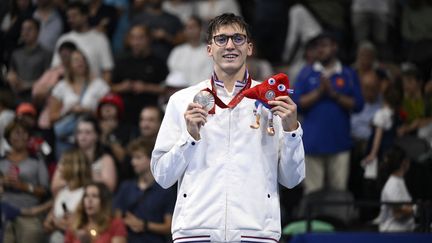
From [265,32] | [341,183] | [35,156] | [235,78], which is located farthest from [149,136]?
[235,78]

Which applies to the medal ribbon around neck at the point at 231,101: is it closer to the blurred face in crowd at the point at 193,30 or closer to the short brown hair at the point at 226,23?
the short brown hair at the point at 226,23

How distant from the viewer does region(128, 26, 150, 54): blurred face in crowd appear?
13.5m

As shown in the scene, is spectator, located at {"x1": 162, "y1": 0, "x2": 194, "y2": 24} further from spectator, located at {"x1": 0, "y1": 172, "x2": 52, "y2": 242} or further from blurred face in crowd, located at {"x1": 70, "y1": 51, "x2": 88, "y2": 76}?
spectator, located at {"x1": 0, "y1": 172, "x2": 52, "y2": 242}

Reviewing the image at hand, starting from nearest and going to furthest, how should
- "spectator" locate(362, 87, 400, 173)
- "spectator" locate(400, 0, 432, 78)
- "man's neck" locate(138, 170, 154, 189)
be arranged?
"man's neck" locate(138, 170, 154, 189), "spectator" locate(362, 87, 400, 173), "spectator" locate(400, 0, 432, 78)

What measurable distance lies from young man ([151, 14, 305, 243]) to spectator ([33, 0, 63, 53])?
8558 mm

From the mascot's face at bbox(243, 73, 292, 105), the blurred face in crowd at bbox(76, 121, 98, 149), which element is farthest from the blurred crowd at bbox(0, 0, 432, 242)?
the mascot's face at bbox(243, 73, 292, 105)

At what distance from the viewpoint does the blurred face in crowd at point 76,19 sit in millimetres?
14102

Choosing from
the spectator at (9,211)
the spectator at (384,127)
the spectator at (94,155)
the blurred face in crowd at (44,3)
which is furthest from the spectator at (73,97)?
the spectator at (384,127)

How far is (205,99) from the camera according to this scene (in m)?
6.15

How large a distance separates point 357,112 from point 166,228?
2.75m

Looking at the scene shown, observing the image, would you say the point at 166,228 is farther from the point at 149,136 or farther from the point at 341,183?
the point at 341,183

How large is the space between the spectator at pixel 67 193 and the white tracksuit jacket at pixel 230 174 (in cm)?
473

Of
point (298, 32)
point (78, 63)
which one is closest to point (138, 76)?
point (78, 63)

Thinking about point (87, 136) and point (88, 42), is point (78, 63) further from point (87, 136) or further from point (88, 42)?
point (87, 136)
